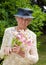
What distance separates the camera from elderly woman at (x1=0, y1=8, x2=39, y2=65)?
3.72 m

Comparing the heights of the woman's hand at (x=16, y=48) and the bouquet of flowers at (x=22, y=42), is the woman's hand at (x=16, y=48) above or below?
below

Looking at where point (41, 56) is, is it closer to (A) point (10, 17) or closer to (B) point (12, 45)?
(A) point (10, 17)

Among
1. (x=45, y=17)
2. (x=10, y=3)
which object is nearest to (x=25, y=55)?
(x=10, y=3)

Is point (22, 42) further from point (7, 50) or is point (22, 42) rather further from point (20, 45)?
point (7, 50)

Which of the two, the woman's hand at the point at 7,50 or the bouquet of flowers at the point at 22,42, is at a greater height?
the bouquet of flowers at the point at 22,42

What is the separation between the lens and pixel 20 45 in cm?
370

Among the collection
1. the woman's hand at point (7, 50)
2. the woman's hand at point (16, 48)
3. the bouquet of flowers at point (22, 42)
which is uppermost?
the bouquet of flowers at point (22, 42)

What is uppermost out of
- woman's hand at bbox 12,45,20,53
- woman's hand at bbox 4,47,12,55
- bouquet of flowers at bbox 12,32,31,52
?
bouquet of flowers at bbox 12,32,31,52

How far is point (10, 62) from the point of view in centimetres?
388

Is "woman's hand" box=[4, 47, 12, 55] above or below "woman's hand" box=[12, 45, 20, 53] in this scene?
below

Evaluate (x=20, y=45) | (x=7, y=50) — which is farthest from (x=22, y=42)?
(x=7, y=50)

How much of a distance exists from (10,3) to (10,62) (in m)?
2.61

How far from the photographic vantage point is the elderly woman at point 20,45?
372cm

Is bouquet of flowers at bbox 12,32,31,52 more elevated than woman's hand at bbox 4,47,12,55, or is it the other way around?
bouquet of flowers at bbox 12,32,31,52
